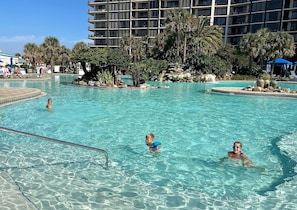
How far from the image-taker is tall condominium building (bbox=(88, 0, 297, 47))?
63375 millimetres

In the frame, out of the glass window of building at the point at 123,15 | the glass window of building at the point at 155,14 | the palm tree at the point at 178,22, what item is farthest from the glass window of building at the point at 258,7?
the glass window of building at the point at 123,15

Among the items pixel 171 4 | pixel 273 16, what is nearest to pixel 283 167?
pixel 273 16

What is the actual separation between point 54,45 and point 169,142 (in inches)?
2355

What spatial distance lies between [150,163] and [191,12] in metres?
75.6

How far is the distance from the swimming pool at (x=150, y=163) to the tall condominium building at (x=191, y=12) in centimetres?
5706

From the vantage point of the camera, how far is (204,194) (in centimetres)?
529

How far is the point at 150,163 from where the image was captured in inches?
271

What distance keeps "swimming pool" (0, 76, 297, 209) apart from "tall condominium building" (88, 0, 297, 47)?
187 ft

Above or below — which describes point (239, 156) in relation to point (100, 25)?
below

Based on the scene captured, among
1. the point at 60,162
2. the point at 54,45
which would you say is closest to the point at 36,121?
the point at 60,162

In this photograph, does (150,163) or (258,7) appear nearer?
(150,163)

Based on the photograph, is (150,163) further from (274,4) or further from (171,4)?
(171,4)

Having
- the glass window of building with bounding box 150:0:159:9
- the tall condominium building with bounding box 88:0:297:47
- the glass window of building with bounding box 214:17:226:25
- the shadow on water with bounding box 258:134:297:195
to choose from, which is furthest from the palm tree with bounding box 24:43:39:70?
the shadow on water with bounding box 258:134:297:195

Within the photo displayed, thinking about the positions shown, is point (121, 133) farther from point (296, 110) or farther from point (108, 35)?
point (108, 35)
